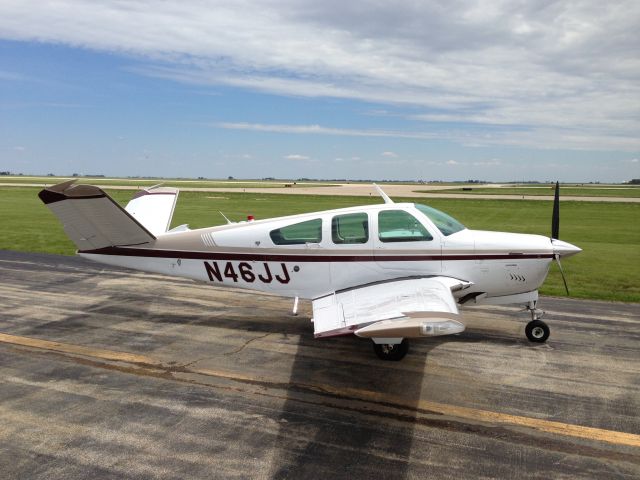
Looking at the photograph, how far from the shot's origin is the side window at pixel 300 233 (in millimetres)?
9297

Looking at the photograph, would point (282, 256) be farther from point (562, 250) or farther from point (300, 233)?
point (562, 250)

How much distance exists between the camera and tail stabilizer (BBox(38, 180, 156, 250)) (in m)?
9.05

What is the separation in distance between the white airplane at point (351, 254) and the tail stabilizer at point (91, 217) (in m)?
0.02

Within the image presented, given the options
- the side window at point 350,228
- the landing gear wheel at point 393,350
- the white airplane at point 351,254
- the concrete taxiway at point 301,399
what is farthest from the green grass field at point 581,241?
the side window at point 350,228

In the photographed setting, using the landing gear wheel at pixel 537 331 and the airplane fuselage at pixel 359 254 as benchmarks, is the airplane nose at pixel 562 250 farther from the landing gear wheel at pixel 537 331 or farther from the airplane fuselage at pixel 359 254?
the landing gear wheel at pixel 537 331

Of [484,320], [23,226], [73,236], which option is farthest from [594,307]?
[23,226]

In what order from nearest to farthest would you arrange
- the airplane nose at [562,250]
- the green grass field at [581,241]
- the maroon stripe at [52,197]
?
the airplane nose at [562,250], the maroon stripe at [52,197], the green grass field at [581,241]

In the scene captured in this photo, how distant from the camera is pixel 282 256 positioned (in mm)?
9438

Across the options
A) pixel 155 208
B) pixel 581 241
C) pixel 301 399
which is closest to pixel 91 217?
pixel 155 208

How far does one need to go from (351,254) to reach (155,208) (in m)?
6.25

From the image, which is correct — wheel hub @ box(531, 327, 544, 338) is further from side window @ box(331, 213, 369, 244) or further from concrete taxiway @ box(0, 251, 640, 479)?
side window @ box(331, 213, 369, 244)

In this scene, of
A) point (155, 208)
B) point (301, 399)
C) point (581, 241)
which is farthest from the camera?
point (581, 241)

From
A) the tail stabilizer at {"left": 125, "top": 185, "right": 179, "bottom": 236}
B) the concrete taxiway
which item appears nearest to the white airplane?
the concrete taxiway

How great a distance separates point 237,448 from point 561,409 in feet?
14.6
